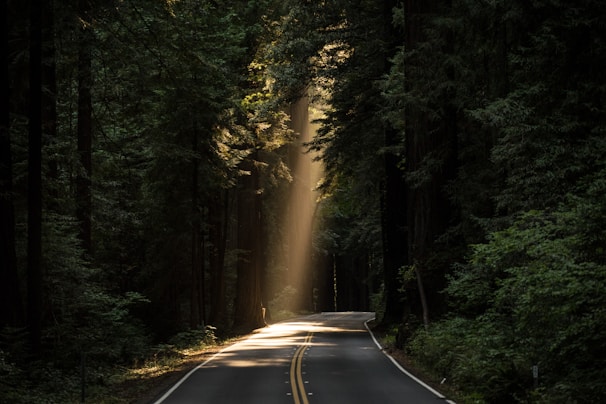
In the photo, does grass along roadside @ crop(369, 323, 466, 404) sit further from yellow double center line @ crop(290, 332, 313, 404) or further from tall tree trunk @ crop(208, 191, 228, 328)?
tall tree trunk @ crop(208, 191, 228, 328)

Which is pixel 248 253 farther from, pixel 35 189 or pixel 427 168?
pixel 35 189

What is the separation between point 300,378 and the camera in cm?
1992

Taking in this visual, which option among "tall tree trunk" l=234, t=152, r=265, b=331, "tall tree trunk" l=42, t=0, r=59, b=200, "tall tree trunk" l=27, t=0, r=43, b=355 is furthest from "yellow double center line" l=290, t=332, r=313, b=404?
"tall tree trunk" l=234, t=152, r=265, b=331

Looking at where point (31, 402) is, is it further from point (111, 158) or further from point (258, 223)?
point (258, 223)

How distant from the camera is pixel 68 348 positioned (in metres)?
21.0

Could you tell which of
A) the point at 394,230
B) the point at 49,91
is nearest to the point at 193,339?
the point at 394,230

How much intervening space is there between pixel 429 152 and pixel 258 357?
8914 mm


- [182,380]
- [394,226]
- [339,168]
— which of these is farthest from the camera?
[339,168]

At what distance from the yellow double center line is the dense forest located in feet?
11.6

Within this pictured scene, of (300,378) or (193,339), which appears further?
(193,339)

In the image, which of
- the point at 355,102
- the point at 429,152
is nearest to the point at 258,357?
the point at 429,152

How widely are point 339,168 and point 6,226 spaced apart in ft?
71.1

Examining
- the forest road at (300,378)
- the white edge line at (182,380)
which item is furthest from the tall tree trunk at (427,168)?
the white edge line at (182,380)

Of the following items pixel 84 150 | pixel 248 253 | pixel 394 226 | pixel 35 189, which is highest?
pixel 84 150
